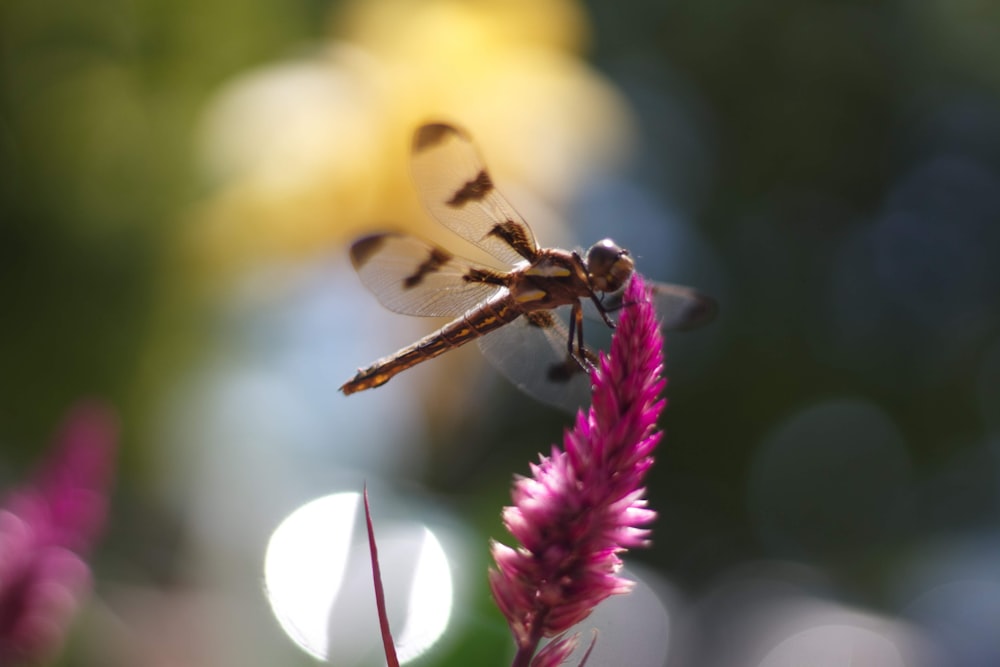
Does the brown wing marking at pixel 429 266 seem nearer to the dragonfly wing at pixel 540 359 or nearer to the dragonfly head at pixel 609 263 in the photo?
the dragonfly wing at pixel 540 359

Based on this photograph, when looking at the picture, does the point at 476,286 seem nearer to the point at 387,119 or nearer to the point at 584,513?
the point at 584,513

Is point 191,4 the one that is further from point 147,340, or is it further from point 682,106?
point 682,106

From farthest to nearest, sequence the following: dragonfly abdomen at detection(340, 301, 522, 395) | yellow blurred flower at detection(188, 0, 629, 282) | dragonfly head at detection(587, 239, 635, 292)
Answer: yellow blurred flower at detection(188, 0, 629, 282) → dragonfly abdomen at detection(340, 301, 522, 395) → dragonfly head at detection(587, 239, 635, 292)

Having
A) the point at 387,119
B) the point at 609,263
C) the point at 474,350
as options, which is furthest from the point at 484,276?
the point at 387,119

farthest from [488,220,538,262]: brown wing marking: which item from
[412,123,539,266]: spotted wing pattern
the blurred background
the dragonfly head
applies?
the blurred background

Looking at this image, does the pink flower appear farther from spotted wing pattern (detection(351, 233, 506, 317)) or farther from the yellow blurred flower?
the yellow blurred flower

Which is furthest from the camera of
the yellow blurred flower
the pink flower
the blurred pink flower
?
the yellow blurred flower
